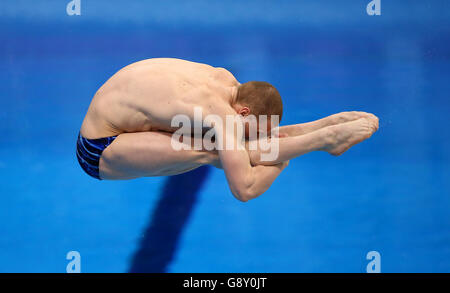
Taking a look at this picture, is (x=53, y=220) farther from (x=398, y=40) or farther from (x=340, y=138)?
(x=398, y=40)

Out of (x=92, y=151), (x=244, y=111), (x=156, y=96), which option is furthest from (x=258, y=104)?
(x=92, y=151)

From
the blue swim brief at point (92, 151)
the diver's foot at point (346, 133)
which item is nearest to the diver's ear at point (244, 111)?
the diver's foot at point (346, 133)

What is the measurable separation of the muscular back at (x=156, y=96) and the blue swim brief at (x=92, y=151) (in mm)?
26

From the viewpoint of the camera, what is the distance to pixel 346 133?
208cm

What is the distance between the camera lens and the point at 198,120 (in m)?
2.03

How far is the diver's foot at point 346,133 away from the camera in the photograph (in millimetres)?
2080

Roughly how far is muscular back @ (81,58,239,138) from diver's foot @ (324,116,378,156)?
0.42 m

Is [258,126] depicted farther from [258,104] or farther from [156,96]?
[156,96]

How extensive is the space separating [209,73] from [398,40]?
3.02m

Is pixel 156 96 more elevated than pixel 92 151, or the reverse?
pixel 156 96

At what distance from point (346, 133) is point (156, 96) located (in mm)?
750

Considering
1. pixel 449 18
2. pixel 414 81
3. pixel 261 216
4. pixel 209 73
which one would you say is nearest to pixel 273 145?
pixel 209 73

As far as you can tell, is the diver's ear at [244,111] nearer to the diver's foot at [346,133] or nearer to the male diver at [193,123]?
the male diver at [193,123]

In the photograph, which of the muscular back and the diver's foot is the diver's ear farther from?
the diver's foot
